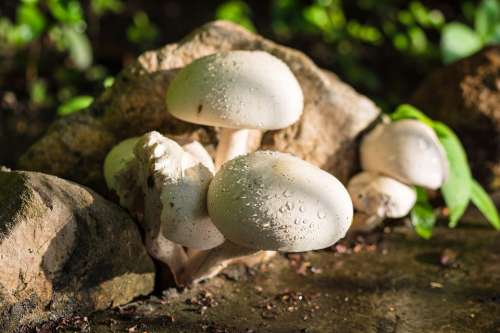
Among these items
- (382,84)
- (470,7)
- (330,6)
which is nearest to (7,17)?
(330,6)

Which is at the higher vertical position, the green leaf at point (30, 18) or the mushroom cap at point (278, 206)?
the green leaf at point (30, 18)

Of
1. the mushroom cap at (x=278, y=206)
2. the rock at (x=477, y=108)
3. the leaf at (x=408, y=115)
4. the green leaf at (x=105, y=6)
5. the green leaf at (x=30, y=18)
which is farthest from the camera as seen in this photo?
the green leaf at (x=105, y=6)

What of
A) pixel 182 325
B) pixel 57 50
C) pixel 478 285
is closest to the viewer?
pixel 182 325

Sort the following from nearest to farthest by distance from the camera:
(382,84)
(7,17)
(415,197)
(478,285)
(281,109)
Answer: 1. (281,109)
2. (478,285)
3. (415,197)
4. (7,17)
5. (382,84)

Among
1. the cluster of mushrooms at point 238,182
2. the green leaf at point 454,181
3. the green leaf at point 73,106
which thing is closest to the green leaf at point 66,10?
the green leaf at point 73,106

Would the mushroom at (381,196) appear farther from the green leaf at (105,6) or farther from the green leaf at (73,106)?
the green leaf at (105,6)

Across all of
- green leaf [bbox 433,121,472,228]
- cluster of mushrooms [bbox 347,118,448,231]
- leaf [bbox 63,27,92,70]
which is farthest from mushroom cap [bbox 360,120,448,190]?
leaf [bbox 63,27,92,70]

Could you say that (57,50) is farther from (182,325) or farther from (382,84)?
(182,325)

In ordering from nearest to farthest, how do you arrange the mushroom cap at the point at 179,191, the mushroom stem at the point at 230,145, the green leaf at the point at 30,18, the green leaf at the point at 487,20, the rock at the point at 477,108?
the mushroom cap at the point at 179,191 < the mushroom stem at the point at 230,145 < the rock at the point at 477,108 < the green leaf at the point at 30,18 < the green leaf at the point at 487,20
